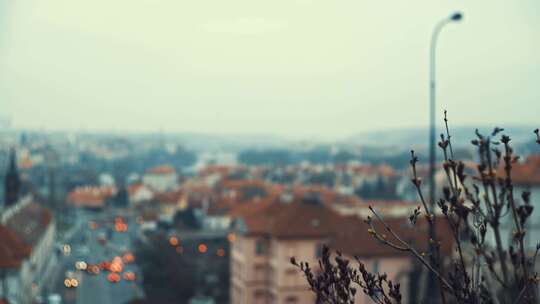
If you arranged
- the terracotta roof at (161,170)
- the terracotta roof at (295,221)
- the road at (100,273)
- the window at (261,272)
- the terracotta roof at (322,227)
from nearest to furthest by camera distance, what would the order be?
1. the terracotta roof at (322,227)
2. the terracotta roof at (295,221)
3. the window at (261,272)
4. the road at (100,273)
5. the terracotta roof at (161,170)

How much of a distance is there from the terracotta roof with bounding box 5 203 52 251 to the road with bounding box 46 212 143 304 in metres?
1.96

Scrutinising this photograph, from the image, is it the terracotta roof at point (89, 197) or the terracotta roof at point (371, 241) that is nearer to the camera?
the terracotta roof at point (371, 241)

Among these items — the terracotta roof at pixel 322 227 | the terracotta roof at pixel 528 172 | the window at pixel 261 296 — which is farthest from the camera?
the window at pixel 261 296

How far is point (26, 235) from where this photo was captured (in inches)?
1618

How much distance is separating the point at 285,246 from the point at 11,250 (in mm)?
10534

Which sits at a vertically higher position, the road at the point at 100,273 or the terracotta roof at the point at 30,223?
the terracotta roof at the point at 30,223

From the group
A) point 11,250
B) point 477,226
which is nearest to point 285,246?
point 11,250

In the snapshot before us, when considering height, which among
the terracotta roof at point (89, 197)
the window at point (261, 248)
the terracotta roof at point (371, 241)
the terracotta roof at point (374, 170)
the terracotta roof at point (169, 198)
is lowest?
the terracotta roof at point (89, 197)

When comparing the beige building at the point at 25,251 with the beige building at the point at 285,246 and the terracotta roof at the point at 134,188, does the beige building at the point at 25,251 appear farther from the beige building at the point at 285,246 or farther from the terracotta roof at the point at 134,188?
the terracotta roof at the point at 134,188

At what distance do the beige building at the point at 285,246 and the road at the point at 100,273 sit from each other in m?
3.28

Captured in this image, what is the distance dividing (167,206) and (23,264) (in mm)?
46473

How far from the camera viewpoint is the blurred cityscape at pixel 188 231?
26.8 meters

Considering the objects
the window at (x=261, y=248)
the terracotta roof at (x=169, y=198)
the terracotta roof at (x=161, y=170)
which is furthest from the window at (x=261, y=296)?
the terracotta roof at (x=161, y=170)

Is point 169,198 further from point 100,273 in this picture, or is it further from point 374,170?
point 100,273
